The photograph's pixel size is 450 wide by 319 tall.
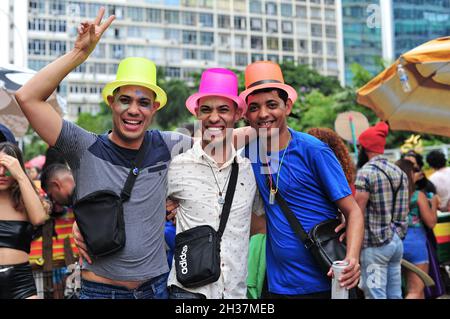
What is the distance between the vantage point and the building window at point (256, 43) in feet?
243

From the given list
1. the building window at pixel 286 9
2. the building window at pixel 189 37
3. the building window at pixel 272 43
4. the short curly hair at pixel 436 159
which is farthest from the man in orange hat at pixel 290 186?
the building window at pixel 286 9

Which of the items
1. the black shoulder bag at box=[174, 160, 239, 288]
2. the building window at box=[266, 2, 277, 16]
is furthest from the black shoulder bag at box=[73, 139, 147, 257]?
the building window at box=[266, 2, 277, 16]

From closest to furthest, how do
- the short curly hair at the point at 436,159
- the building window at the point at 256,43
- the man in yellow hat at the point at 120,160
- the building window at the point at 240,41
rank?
1. the man in yellow hat at the point at 120,160
2. the short curly hair at the point at 436,159
3. the building window at the point at 240,41
4. the building window at the point at 256,43

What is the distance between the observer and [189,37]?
2790 inches

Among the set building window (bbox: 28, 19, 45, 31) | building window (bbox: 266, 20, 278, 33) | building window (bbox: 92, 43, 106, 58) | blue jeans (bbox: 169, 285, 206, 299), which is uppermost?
building window (bbox: 266, 20, 278, 33)

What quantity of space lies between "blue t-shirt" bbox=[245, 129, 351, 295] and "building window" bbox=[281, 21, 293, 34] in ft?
251

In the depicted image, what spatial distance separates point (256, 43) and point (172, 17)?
1222 cm

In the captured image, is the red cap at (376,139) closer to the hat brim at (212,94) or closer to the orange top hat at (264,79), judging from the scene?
the orange top hat at (264,79)

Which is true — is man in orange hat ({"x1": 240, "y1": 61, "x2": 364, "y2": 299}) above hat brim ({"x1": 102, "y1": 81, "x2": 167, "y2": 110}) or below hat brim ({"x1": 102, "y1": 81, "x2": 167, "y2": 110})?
below

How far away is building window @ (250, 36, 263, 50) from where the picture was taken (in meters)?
73.9

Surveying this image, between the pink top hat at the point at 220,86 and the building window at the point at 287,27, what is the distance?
76.4 meters

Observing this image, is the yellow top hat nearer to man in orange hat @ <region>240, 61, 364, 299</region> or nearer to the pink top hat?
the pink top hat

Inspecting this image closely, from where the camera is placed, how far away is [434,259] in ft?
19.1

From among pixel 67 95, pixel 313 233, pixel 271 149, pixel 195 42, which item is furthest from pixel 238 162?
pixel 195 42
